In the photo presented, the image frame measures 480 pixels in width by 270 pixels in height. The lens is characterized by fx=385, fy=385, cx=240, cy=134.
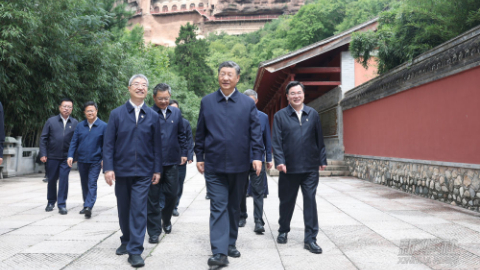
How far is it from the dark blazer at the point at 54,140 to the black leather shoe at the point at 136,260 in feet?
10.7

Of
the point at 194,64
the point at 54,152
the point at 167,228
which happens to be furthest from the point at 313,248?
the point at 194,64

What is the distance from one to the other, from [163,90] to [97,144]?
1666 millimetres

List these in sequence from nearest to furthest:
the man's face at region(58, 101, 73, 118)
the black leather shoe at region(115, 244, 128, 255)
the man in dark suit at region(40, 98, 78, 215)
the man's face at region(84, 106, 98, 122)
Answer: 1. the black leather shoe at region(115, 244, 128, 255)
2. the man's face at region(84, 106, 98, 122)
3. the man in dark suit at region(40, 98, 78, 215)
4. the man's face at region(58, 101, 73, 118)

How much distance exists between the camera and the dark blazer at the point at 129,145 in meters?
3.39

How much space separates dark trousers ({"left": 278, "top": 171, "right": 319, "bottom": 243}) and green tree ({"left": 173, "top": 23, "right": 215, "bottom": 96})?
1402 inches

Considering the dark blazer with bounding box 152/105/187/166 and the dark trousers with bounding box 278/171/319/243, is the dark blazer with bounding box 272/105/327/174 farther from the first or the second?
the dark blazer with bounding box 152/105/187/166

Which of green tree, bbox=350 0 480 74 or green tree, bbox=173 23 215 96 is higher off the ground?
green tree, bbox=173 23 215 96

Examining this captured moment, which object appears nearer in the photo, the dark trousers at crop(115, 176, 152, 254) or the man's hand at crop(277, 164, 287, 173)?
the dark trousers at crop(115, 176, 152, 254)

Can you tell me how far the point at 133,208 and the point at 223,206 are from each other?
0.80 meters

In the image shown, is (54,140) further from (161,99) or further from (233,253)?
(233,253)

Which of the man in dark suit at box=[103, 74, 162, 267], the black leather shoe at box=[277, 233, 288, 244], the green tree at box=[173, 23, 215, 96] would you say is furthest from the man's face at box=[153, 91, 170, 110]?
the green tree at box=[173, 23, 215, 96]

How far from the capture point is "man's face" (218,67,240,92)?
132 inches

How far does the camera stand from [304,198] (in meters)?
3.82

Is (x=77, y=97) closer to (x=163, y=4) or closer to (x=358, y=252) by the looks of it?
(x=358, y=252)
